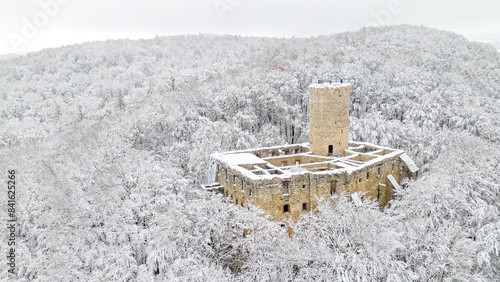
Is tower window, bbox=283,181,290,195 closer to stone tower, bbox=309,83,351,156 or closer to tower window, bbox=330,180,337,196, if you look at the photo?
tower window, bbox=330,180,337,196

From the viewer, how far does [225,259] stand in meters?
22.7

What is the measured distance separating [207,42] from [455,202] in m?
127

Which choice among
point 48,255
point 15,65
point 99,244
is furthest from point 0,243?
point 15,65

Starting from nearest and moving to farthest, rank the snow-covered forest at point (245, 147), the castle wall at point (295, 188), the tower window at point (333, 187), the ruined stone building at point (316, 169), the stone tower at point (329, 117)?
the snow-covered forest at point (245, 147), the castle wall at point (295, 188), the ruined stone building at point (316, 169), the tower window at point (333, 187), the stone tower at point (329, 117)

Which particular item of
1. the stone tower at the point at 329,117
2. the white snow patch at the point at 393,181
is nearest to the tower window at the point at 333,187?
the stone tower at the point at 329,117

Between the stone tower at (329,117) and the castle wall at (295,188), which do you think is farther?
the stone tower at (329,117)

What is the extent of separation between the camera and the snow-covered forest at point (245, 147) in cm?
2042

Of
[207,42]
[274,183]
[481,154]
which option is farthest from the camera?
[207,42]

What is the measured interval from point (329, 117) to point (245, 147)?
14.7 m

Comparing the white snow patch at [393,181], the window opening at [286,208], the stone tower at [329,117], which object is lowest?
the window opening at [286,208]

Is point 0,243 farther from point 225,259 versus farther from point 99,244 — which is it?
point 225,259

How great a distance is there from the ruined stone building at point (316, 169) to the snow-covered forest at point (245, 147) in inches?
79.8

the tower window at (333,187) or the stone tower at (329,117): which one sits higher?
the stone tower at (329,117)

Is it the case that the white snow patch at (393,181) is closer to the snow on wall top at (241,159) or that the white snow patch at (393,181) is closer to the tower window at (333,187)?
the tower window at (333,187)
